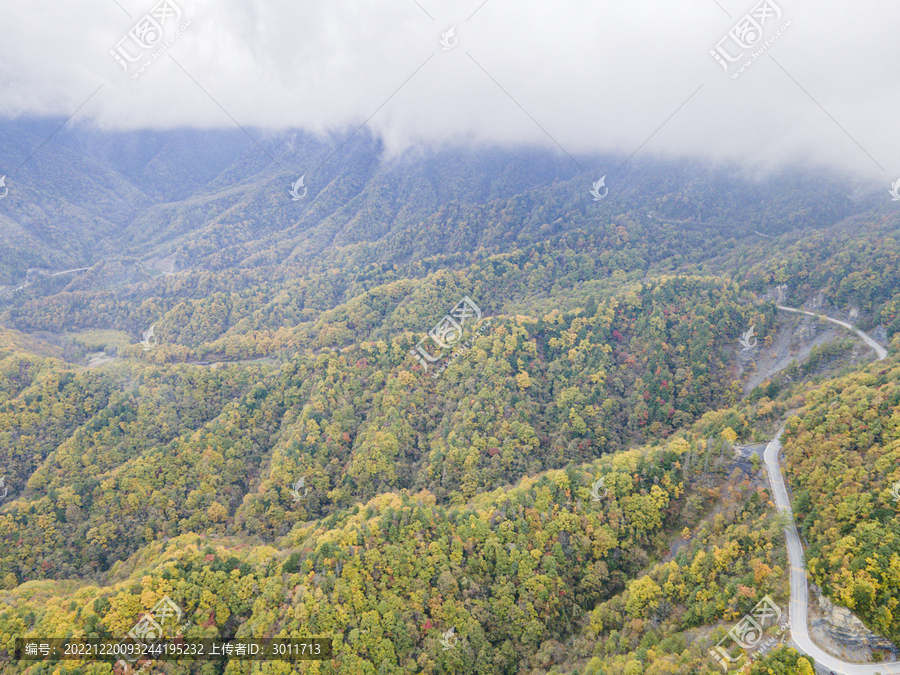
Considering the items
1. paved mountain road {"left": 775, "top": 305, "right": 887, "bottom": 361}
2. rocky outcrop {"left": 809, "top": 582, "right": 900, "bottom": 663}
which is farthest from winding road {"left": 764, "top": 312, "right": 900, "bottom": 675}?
paved mountain road {"left": 775, "top": 305, "right": 887, "bottom": 361}

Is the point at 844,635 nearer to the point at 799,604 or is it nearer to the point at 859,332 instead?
the point at 799,604

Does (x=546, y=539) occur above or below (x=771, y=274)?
below

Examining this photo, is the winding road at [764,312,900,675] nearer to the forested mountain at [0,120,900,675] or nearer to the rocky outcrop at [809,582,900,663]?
the rocky outcrop at [809,582,900,663]

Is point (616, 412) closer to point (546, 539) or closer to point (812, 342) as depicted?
point (546, 539)

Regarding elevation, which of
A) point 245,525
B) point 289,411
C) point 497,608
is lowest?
point 497,608

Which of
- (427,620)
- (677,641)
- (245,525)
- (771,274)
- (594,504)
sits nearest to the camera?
(677,641)

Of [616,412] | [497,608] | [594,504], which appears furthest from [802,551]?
[616,412]

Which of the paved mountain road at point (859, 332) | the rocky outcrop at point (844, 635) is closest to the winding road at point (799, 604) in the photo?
the rocky outcrop at point (844, 635)

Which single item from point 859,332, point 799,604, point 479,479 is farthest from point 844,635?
point 859,332

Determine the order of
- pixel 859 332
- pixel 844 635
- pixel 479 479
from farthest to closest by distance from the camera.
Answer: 1. pixel 859 332
2. pixel 479 479
3. pixel 844 635
